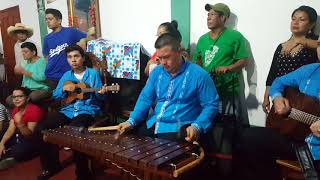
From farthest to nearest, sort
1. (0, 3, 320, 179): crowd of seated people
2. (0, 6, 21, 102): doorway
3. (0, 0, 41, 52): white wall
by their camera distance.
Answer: (0, 6, 21, 102): doorway
(0, 0, 41, 52): white wall
(0, 3, 320, 179): crowd of seated people

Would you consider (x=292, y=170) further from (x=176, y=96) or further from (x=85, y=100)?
(x=85, y=100)

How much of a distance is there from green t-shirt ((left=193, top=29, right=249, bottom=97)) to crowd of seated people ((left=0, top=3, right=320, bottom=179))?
1 centimetres

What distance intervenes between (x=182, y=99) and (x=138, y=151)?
0.82 metres

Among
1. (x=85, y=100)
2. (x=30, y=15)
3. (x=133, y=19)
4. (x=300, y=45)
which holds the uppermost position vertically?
(x=30, y=15)

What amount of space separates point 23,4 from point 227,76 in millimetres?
5927

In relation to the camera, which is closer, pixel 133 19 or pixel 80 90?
pixel 80 90

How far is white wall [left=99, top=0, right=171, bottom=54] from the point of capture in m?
4.44

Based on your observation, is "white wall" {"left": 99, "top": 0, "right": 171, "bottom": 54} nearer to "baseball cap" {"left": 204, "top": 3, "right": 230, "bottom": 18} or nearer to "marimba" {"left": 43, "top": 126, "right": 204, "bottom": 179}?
"baseball cap" {"left": 204, "top": 3, "right": 230, "bottom": 18}

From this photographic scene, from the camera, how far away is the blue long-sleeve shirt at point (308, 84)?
2014mm

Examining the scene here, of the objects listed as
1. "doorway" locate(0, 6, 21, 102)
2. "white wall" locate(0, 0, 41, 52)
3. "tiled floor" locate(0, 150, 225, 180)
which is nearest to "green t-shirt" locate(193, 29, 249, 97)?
"tiled floor" locate(0, 150, 225, 180)

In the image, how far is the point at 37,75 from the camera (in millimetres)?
4477

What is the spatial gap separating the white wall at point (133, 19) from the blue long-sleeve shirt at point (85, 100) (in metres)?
1.29

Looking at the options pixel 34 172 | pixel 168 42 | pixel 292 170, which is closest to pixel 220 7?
pixel 168 42

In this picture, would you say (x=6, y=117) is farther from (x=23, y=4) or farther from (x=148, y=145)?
(x=23, y=4)
